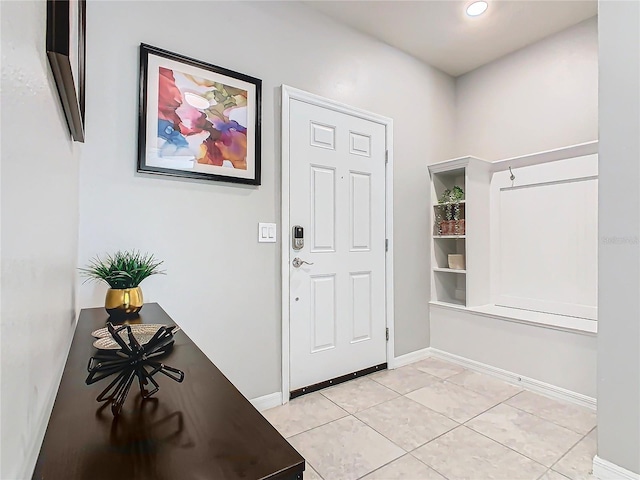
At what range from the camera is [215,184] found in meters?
2.06

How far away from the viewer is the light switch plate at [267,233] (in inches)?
87.4

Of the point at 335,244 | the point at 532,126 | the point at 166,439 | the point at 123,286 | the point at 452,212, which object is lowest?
the point at 166,439

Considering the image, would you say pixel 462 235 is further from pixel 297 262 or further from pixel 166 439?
pixel 166 439

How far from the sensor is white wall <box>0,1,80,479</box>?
0.33 meters

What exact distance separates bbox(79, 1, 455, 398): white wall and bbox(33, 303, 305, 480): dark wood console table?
46.2 inches

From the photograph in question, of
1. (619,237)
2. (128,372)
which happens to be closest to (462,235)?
(619,237)

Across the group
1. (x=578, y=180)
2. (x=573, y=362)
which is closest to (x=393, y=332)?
(x=573, y=362)

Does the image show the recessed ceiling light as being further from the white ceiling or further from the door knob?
the door knob

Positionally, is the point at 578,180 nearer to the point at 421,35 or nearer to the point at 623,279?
the point at 623,279

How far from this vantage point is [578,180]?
261cm

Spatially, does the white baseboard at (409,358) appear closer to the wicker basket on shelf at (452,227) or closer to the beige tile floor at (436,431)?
the beige tile floor at (436,431)

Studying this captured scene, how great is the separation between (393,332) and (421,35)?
2438mm

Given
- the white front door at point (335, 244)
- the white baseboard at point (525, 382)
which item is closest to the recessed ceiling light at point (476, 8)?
the white front door at point (335, 244)

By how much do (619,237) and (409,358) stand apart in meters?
1.91
